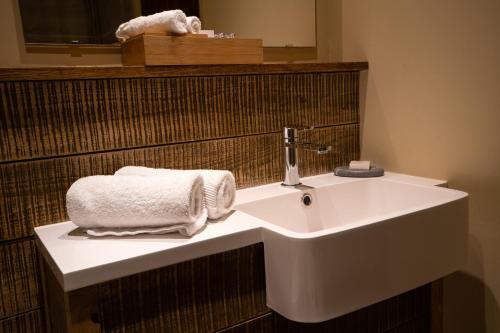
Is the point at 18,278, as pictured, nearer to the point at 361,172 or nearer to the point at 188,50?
the point at 188,50

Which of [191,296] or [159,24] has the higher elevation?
[159,24]

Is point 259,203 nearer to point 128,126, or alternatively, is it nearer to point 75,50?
point 128,126

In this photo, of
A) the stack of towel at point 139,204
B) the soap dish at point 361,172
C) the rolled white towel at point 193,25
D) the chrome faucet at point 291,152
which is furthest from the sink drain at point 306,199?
the rolled white towel at point 193,25

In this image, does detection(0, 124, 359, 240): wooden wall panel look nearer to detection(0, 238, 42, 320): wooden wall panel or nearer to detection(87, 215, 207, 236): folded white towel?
detection(0, 238, 42, 320): wooden wall panel

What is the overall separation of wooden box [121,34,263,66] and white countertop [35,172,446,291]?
1.25 ft

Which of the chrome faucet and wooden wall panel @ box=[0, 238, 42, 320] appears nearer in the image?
wooden wall panel @ box=[0, 238, 42, 320]

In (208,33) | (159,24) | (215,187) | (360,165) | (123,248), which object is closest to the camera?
(123,248)

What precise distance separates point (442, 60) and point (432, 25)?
0.32 ft

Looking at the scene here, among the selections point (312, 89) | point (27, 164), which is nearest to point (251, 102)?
point (312, 89)

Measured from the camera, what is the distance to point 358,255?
2.74 feet

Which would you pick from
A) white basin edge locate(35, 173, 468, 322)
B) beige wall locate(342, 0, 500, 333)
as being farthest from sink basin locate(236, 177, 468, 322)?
beige wall locate(342, 0, 500, 333)

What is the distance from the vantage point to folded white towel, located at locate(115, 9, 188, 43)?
3.26ft

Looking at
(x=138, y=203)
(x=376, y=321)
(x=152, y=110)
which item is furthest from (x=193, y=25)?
(x=376, y=321)

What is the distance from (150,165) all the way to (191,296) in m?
Answer: 0.36
